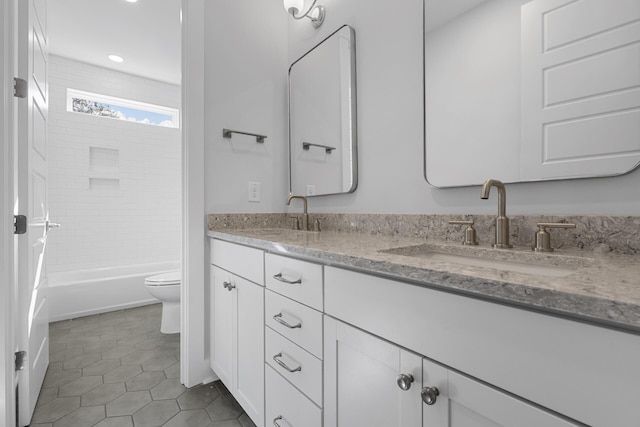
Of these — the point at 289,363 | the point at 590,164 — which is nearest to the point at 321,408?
the point at 289,363

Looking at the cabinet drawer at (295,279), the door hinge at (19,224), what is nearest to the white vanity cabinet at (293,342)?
the cabinet drawer at (295,279)

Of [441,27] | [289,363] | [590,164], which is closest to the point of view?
[590,164]

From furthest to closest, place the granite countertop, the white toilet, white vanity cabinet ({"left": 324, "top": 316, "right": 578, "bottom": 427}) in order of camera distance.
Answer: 1. the white toilet
2. white vanity cabinet ({"left": 324, "top": 316, "right": 578, "bottom": 427})
3. the granite countertop

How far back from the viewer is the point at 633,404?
15.2 inches

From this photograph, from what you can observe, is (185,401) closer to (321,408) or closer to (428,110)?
(321,408)

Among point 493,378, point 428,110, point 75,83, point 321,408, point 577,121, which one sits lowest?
point 321,408

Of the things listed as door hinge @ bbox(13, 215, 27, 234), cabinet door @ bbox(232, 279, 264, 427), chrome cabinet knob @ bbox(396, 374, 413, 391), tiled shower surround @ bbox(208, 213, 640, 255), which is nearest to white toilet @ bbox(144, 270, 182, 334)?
tiled shower surround @ bbox(208, 213, 640, 255)

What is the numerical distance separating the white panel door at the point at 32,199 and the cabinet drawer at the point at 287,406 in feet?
3.85

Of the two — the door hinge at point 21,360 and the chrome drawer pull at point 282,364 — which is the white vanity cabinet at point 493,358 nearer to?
the chrome drawer pull at point 282,364

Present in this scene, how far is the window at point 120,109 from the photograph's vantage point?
3.58 meters

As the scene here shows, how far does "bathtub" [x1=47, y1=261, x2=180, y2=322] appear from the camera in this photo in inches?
110

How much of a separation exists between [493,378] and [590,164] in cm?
71

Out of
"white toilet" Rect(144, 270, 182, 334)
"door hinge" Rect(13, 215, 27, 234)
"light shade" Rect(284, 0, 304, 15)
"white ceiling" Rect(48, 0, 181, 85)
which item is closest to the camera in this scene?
"door hinge" Rect(13, 215, 27, 234)

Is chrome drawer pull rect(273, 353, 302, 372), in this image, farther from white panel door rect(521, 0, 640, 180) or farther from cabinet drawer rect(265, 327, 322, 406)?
white panel door rect(521, 0, 640, 180)
